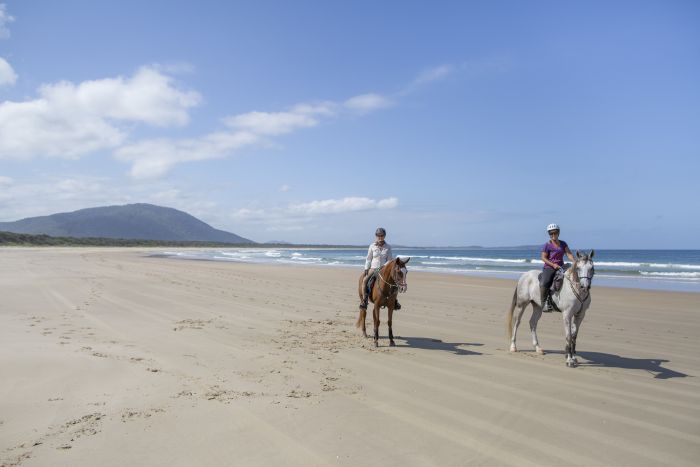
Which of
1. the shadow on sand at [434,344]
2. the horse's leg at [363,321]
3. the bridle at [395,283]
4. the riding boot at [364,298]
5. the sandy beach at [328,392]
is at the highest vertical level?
the bridle at [395,283]

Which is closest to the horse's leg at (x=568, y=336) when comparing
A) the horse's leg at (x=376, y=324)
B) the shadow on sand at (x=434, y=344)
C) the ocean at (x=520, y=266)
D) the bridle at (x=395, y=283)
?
the shadow on sand at (x=434, y=344)

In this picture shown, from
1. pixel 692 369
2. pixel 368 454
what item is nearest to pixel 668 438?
pixel 368 454

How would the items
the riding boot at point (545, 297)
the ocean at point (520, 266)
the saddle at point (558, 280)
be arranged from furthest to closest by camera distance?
1. the ocean at point (520, 266)
2. the riding boot at point (545, 297)
3. the saddle at point (558, 280)

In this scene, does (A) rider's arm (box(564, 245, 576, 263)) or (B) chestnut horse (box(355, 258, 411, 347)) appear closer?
(A) rider's arm (box(564, 245, 576, 263))

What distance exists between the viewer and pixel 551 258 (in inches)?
321

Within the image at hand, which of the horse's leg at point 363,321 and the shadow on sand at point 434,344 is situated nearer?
the shadow on sand at point 434,344

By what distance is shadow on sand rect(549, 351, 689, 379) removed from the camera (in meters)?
6.91

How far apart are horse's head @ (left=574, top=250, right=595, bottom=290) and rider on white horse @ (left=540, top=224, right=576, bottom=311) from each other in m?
0.56

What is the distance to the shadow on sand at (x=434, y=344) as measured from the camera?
8258mm

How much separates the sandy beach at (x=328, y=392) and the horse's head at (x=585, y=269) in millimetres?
1382

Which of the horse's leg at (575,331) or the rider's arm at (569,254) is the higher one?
the rider's arm at (569,254)

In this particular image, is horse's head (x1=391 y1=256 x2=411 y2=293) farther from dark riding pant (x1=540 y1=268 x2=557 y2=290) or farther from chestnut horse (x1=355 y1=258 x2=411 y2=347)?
dark riding pant (x1=540 y1=268 x2=557 y2=290)

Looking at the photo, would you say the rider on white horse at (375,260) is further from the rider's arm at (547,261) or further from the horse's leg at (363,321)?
the rider's arm at (547,261)

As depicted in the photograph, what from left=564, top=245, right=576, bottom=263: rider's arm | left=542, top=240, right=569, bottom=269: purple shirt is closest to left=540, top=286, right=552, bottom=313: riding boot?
left=542, top=240, right=569, bottom=269: purple shirt
